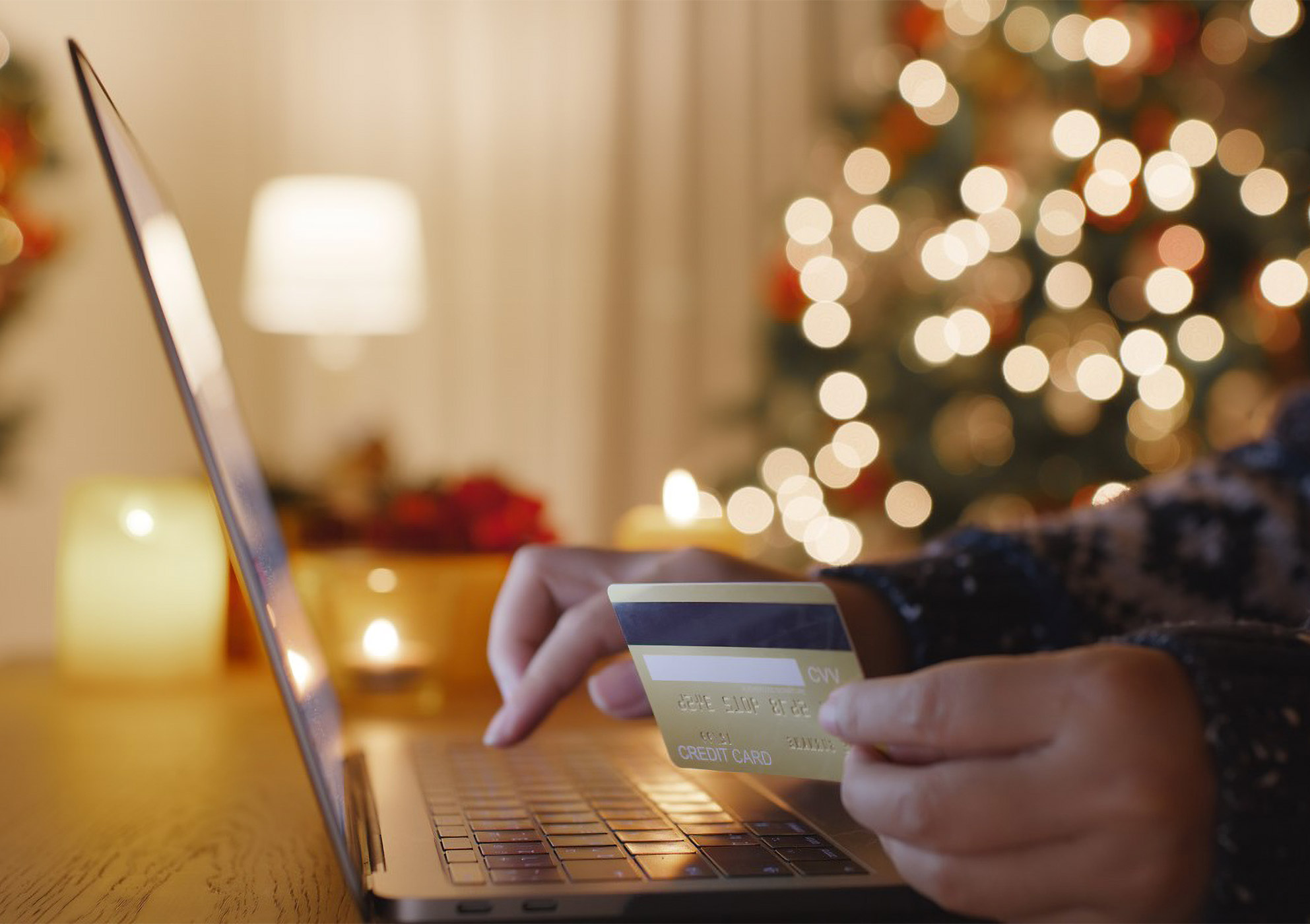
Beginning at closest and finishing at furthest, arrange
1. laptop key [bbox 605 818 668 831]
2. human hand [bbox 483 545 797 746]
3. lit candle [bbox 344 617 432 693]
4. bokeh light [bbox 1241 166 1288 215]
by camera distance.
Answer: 1. laptop key [bbox 605 818 668 831]
2. human hand [bbox 483 545 797 746]
3. lit candle [bbox 344 617 432 693]
4. bokeh light [bbox 1241 166 1288 215]

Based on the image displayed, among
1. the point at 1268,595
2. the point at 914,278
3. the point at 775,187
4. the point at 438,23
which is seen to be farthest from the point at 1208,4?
the point at 1268,595

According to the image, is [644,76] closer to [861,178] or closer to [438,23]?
[438,23]

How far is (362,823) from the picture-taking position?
465mm

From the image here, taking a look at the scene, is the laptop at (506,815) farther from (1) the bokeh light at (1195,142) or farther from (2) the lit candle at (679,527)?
(1) the bokeh light at (1195,142)

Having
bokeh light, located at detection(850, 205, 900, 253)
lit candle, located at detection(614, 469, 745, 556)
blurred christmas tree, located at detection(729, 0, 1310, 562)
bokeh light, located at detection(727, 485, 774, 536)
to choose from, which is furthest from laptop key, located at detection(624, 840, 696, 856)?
bokeh light, located at detection(727, 485, 774, 536)

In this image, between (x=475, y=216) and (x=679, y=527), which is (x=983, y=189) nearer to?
(x=475, y=216)

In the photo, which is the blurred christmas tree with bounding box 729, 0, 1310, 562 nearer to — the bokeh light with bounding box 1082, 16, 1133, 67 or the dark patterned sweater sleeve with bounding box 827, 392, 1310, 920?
the bokeh light with bounding box 1082, 16, 1133, 67

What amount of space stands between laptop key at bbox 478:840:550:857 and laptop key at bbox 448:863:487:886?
1 cm

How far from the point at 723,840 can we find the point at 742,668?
0.06 metres

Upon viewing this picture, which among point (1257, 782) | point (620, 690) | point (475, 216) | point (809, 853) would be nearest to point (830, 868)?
point (809, 853)

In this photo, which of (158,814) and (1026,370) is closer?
(158,814)

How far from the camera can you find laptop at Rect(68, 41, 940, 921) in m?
0.35

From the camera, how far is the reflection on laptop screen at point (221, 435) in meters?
0.36

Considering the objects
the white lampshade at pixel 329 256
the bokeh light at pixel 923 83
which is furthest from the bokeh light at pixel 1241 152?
the white lampshade at pixel 329 256
